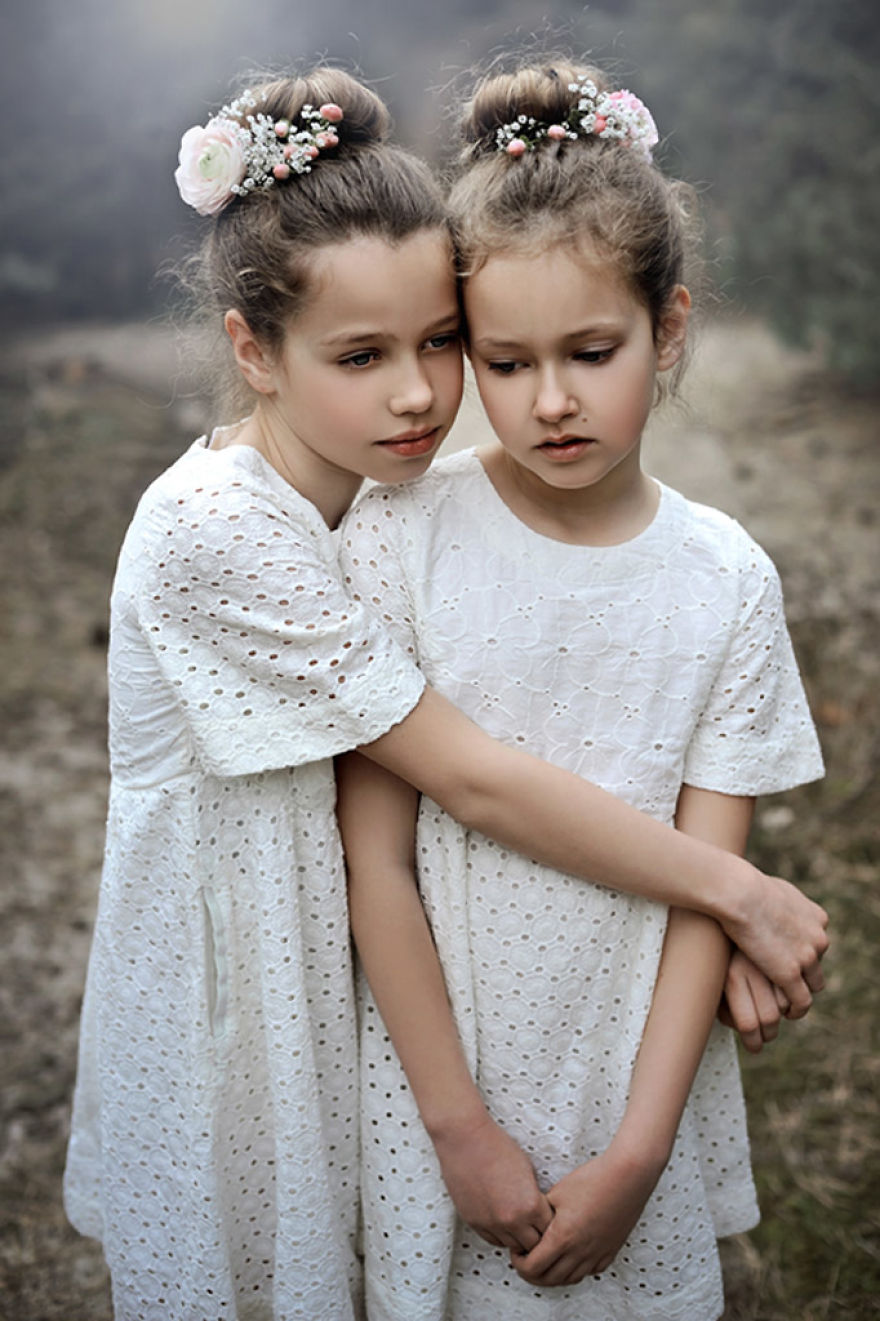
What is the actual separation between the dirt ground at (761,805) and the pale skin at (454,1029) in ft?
1.46

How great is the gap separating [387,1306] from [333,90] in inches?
54.9

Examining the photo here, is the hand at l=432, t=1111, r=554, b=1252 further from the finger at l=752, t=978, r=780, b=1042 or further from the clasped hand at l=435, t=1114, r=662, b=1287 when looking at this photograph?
the finger at l=752, t=978, r=780, b=1042

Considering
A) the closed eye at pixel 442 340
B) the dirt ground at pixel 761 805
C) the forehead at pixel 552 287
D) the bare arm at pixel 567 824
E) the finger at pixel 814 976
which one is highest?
the forehead at pixel 552 287

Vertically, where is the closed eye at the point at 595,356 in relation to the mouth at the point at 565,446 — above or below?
above

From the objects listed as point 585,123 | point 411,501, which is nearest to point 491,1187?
point 411,501

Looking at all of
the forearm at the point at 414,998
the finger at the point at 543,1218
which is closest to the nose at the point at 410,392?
the forearm at the point at 414,998

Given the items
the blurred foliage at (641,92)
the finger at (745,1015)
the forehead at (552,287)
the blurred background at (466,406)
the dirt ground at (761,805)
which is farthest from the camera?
the blurred foliage at (641,92)

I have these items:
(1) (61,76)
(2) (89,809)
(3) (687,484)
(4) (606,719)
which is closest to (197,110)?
(1) (61,76)

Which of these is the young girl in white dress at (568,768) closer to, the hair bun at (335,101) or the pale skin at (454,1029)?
the pale skin at (454,1029)

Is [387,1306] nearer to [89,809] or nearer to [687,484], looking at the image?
[89,809]

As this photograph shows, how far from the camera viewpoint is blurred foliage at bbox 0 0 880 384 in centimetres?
414

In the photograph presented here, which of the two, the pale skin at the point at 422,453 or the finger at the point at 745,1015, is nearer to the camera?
the pale skin at the point at 422,453

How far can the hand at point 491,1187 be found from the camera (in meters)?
1.42

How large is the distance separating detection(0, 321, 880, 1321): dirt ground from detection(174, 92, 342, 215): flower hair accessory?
68 centimetres
